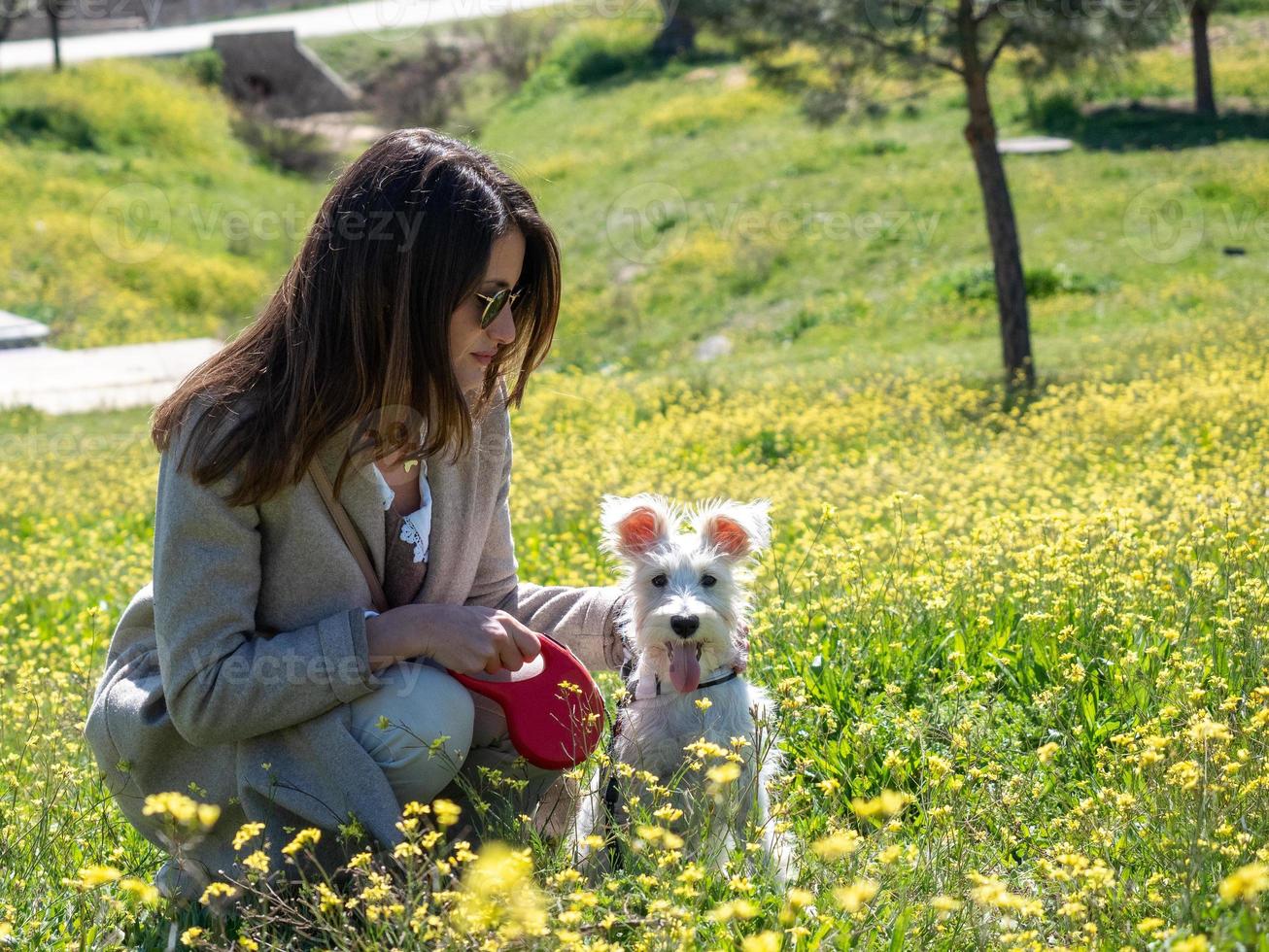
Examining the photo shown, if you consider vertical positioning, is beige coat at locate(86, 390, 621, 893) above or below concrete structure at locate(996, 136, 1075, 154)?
above

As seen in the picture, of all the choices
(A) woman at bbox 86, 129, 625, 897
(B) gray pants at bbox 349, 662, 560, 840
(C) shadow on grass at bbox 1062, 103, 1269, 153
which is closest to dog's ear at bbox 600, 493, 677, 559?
(A) woman at bbox 86, 129, 625, 897

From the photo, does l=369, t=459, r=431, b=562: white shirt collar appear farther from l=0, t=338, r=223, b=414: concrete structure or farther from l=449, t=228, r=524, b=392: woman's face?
l=0, t=338, r=223, b=414: concrete structure

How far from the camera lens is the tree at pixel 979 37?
10.8m

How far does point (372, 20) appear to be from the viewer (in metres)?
39.6

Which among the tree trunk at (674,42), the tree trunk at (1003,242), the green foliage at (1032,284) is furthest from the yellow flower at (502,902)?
the tree trunk at (674,42)

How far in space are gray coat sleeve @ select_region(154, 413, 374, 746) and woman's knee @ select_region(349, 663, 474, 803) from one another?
0.24ft

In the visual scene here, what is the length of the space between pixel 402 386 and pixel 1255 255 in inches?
595

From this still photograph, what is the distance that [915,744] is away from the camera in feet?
12.3

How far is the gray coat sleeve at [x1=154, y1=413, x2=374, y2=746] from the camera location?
2938 mm

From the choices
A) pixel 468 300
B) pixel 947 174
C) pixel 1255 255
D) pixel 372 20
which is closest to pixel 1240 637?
pixel 468 300

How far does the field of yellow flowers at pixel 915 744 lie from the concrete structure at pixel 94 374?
19.8 feet

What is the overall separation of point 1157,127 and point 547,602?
21.0m

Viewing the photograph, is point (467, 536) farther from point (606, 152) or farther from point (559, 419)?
point (606, 152)

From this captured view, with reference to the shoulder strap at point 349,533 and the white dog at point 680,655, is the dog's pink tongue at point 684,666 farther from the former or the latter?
the shoulder strap at point 349,533
